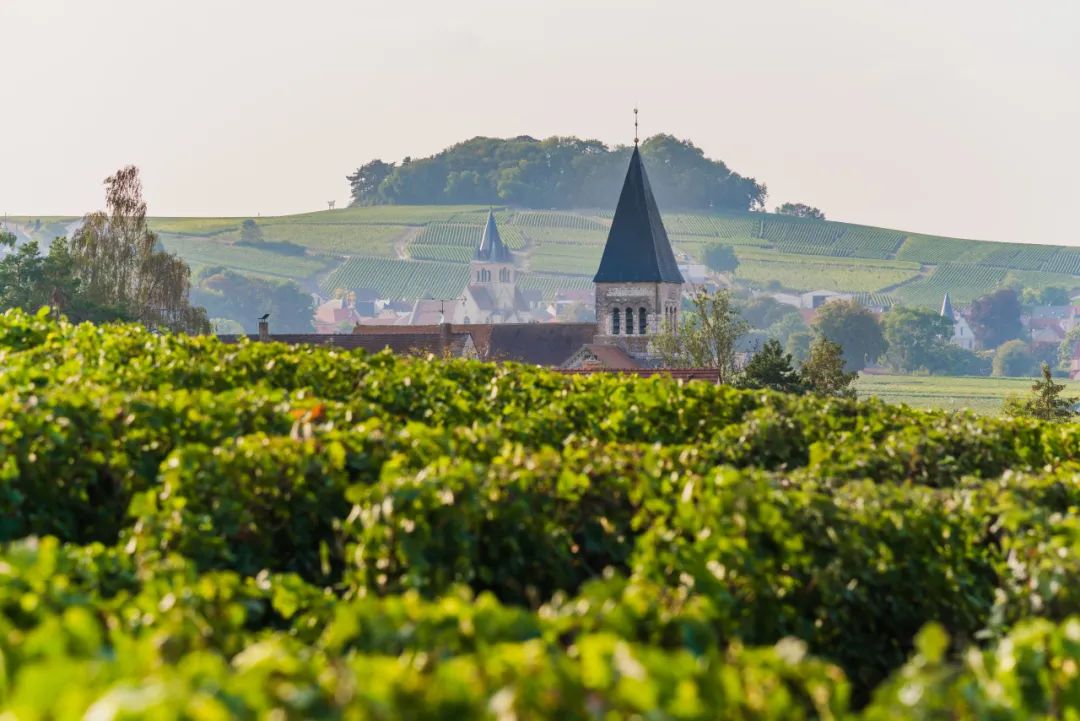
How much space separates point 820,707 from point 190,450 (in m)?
5.24

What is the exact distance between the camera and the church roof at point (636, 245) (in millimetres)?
89312

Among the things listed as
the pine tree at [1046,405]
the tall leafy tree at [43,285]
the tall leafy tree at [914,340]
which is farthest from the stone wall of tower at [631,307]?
the tall leafy tree at [914,340]

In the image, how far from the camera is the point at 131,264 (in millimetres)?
79438

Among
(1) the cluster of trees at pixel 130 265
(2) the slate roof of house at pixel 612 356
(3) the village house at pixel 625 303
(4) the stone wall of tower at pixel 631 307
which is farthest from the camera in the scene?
(4) the stone wall of tower at pixel 631 307

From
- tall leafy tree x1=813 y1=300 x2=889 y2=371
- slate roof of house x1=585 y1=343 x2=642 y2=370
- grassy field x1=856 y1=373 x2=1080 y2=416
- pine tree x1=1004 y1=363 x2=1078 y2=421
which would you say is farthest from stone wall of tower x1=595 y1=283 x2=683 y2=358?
tall leafy tree x1=813 y1=300 x2=889 y2=371

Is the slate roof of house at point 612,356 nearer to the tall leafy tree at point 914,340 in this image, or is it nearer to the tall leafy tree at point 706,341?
the tall leafy tree at point 706,341

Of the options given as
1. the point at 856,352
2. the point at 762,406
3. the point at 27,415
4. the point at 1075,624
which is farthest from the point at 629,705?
the point at 856,352

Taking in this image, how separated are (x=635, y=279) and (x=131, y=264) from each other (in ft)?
84.6

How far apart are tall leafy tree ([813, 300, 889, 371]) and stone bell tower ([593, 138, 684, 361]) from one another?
274 ft

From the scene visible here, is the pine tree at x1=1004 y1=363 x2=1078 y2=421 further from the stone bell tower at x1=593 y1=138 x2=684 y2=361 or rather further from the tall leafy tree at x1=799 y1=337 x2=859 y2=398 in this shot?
the stone bell tower at x1=593 y1=138 x2=684 y2=361

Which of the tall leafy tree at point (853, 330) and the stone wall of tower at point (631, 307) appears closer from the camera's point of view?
the stone wall of tower at point (631, 307)

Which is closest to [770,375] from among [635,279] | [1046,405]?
[1046,405]

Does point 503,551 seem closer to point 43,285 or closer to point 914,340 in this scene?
point 43,285

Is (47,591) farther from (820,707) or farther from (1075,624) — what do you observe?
(1075,624)
